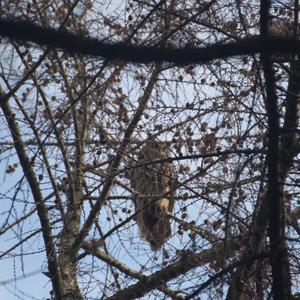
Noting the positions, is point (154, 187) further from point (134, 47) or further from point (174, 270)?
point (134, 47)

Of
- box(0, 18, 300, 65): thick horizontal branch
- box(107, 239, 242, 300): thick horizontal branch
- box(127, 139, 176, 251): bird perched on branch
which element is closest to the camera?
box(0, 18, 300, 65): thick horizontal branch

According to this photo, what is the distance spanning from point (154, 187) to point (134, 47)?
15.1 ft

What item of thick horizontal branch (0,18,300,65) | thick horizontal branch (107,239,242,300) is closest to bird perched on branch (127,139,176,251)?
thick horizontal branch (107,239,242,300)

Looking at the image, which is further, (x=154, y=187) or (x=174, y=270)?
(x=154, y=187)

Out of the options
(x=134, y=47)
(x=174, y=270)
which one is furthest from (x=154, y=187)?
(x=134, y=47)

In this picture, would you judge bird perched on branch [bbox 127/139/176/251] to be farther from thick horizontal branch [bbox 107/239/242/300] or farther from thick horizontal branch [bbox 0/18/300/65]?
thick horizontal branch [bbox 0/18/300/65]

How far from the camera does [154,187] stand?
6.79 m

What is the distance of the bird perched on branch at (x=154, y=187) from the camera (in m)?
6.29

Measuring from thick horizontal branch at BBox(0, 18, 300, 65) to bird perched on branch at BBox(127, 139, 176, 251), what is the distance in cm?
362

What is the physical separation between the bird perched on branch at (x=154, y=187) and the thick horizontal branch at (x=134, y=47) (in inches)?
143

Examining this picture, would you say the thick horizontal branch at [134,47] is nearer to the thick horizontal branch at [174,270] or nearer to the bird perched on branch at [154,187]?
the thick horizontal branch at [174,270]

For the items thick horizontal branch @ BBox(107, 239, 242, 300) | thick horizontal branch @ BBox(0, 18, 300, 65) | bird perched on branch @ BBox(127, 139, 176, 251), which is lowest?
thick horizontal branch @ BBox(0, 18, 300, 65)

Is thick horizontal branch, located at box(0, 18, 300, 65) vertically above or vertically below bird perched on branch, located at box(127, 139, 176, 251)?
below

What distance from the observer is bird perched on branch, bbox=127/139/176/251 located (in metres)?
6.29
